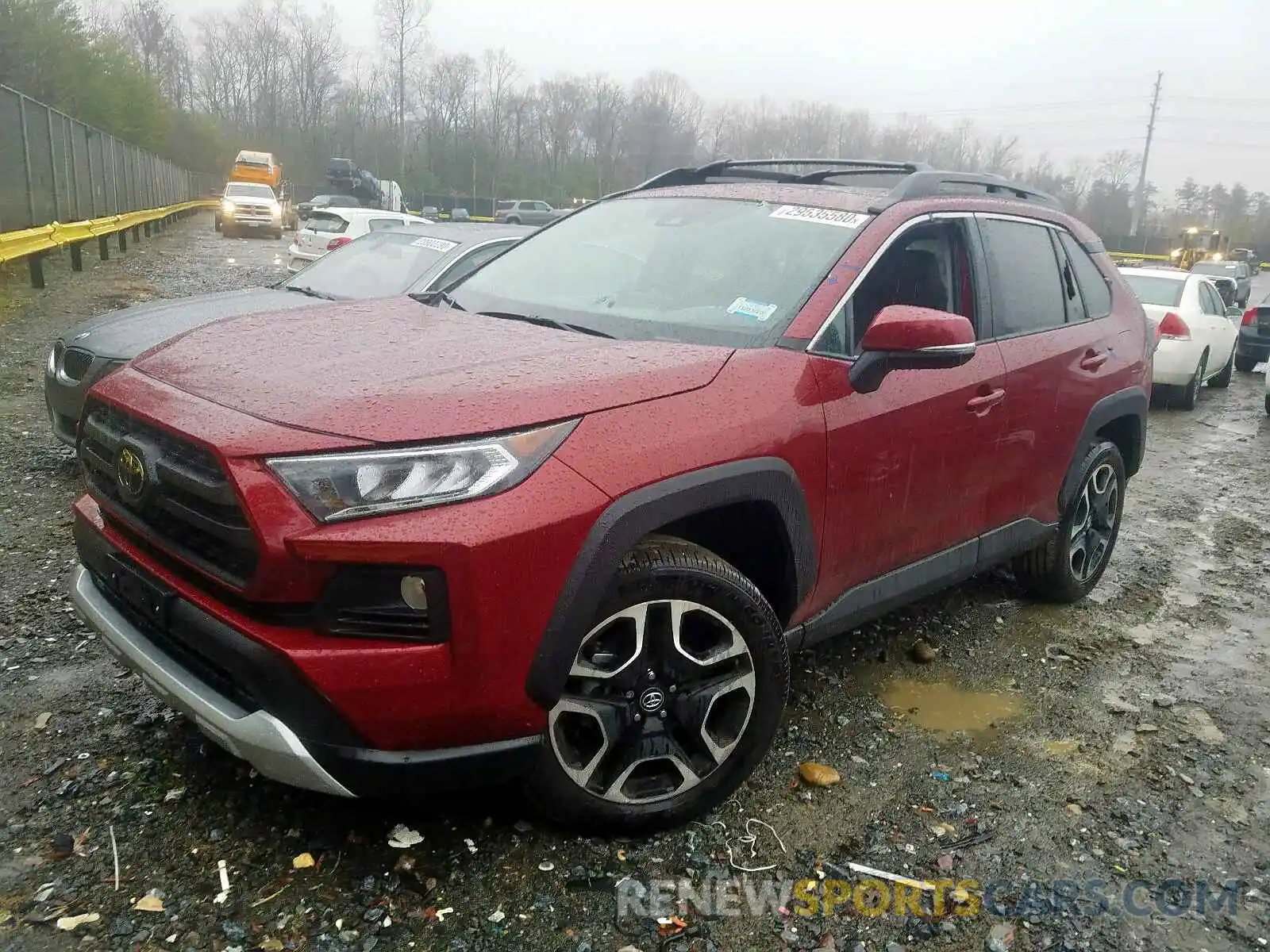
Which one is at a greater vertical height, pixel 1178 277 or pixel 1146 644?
pixel 1178 277

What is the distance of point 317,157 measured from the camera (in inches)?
2857

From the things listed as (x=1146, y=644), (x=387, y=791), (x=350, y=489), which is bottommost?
(x=1146, y=644)

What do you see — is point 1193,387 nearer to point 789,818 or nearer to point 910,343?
point 910,343

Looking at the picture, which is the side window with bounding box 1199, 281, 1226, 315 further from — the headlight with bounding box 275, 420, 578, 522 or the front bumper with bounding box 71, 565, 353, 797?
the front bumper with bounding box 71, 565, 353, 797

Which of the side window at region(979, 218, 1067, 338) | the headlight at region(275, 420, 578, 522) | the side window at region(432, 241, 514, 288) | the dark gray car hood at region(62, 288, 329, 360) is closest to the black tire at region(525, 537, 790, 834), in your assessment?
the headlight at region(275, 420, 578, 522)

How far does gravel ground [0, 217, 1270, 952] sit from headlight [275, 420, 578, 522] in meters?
1.01

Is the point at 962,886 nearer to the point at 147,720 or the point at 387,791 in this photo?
the point at 387,791

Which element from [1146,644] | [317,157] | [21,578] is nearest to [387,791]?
[21,578]

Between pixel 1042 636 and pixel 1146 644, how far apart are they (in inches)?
17.5

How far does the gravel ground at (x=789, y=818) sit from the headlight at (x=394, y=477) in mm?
1014

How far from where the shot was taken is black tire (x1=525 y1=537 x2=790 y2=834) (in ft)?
7.95

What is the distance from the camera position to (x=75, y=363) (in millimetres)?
4879

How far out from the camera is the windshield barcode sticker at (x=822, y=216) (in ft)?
10.5

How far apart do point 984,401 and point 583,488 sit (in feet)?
5.97
